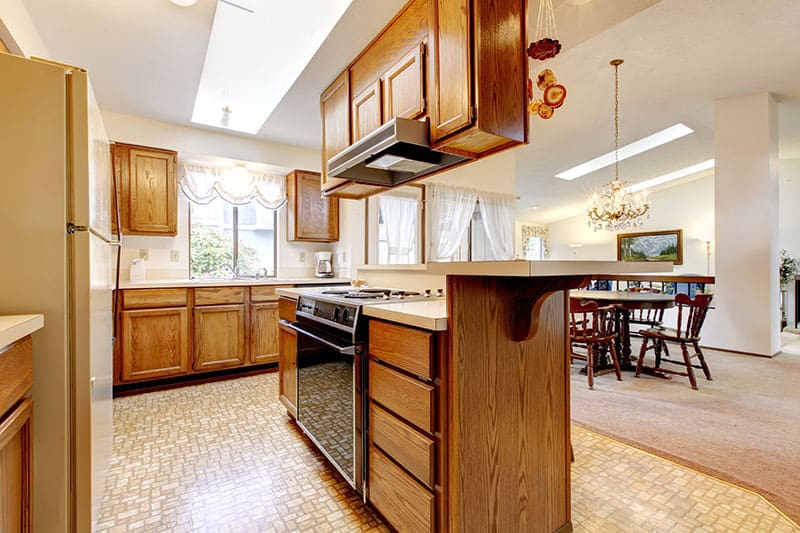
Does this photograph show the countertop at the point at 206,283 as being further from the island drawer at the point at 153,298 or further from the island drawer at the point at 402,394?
the island drawer at the point at 402,394

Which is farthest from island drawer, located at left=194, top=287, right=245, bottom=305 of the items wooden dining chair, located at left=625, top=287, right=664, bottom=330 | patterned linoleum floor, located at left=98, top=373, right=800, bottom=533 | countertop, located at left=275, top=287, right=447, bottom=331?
wooden dining chair, located at left=625, top=287, right=664, bottom=330

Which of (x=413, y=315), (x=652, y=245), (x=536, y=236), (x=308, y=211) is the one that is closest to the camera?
(x=413, y=315)

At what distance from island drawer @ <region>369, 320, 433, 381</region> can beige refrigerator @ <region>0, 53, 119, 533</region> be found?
964 mm

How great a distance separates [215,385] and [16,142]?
265 cm

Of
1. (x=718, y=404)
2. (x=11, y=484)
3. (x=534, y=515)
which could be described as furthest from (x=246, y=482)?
(x=718, y=404)

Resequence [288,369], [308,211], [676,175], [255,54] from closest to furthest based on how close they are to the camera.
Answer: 1. [288,369]
2. [255,54]
3. [308,211]
4. [676,175]

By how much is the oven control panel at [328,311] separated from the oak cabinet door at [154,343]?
5.76 feet

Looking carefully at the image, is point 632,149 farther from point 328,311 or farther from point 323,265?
point 328,311

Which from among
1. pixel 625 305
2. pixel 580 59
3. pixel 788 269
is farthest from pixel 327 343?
pixel 788 269

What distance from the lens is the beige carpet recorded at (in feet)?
→ 6.08

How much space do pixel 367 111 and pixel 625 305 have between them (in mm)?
2921

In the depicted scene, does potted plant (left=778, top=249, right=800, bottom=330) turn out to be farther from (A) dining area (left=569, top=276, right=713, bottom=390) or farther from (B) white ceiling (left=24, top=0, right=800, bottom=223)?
(A) dining area (left=569, top=276, right=713, bottom=390)

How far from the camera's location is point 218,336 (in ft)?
11.0

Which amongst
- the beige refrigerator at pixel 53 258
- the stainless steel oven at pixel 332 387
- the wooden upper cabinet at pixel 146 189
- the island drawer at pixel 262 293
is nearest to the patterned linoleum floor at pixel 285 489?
the stainless steel oven at pixel 332 387
